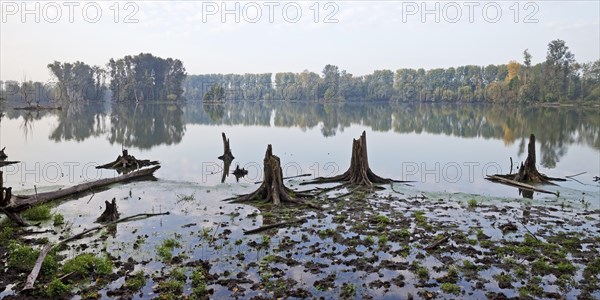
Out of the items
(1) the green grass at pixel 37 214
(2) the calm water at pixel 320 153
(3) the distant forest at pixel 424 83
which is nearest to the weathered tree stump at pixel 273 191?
(2) the calm water at pixel 320 153

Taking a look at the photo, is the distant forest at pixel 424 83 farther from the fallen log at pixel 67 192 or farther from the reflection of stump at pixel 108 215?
the reflection of stump at pixel 108 215

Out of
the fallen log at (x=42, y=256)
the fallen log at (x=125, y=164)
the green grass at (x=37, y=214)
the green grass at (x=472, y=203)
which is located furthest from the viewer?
the fallen log at (x=125, y=164)

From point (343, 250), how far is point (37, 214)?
1150 cm

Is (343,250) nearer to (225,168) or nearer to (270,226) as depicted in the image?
(270,226)

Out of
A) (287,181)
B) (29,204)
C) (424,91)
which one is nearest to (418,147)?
(287,181)

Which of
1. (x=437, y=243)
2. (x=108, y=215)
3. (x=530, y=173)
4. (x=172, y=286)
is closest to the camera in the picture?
(x=172, y=286)

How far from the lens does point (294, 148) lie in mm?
40812

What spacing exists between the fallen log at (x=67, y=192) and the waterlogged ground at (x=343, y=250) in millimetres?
899

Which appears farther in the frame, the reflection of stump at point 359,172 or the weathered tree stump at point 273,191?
the reflection of stump at point 359,172

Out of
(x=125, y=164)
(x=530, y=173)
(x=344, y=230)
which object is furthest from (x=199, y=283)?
(x=125, y=164)

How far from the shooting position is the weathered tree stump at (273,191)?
63.0 ft

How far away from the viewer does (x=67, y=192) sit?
802 inches

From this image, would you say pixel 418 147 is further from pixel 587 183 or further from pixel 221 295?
pixel 221 295

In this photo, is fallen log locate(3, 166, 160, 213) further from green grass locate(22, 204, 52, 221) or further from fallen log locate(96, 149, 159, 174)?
fallen log locate(96, 149, 159, 174)
